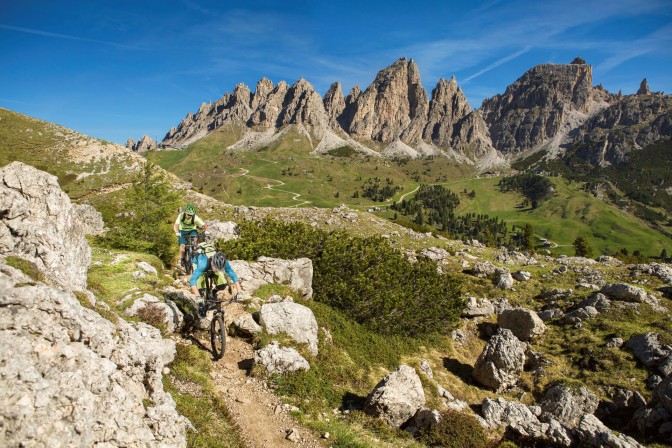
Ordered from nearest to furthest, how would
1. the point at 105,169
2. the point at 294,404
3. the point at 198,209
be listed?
Answer: the point at 294,404 < the point at 198,209 < the point at 105,169

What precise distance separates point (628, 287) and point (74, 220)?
169 ft

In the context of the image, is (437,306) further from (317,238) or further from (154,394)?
(154,394)

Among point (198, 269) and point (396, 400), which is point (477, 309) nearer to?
point (396, 400)

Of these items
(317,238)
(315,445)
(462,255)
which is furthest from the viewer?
(462,255)

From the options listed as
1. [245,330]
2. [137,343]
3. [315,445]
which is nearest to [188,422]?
[137,343]

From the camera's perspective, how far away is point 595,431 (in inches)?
643

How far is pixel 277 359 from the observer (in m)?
16.4

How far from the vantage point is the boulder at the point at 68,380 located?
22.8 feet

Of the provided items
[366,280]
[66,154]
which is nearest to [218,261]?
[366,280]

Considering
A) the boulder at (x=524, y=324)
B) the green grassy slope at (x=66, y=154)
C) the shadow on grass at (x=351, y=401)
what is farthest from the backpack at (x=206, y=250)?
the green grassy slope at (x=66, y=154)

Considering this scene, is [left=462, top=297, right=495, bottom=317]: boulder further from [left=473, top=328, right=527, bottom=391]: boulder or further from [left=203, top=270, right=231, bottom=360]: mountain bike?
[left=203, top=270, right=231, bottom=360]: mountain bike

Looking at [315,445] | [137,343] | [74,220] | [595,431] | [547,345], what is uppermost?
[74,220]

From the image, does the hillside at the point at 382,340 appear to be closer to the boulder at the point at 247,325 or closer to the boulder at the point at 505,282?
the boulder at the point at 247,325

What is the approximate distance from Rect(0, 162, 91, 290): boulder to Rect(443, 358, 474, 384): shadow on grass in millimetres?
27699
